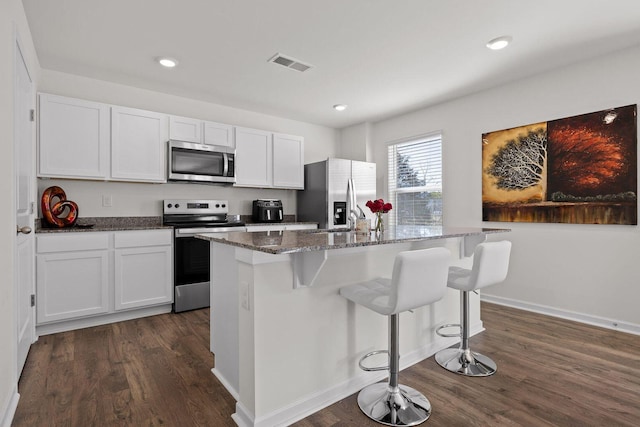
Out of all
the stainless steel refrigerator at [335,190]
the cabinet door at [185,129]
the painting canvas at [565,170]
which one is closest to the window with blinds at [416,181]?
the stainless steel refrigerator at [335,190]

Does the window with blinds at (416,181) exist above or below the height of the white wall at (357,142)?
below

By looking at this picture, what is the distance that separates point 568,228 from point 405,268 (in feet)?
8.58

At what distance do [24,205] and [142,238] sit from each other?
102 centimetres

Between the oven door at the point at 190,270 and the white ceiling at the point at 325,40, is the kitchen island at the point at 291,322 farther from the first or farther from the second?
the white ceiling at the point at 325,40

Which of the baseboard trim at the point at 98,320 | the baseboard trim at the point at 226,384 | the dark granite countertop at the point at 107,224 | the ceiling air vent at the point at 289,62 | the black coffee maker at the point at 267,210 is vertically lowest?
the baseboard trim at the point at 226,384

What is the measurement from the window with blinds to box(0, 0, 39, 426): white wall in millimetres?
3719

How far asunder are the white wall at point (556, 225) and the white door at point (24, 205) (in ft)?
13.4

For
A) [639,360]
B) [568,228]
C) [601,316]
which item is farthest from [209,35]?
[601,316]

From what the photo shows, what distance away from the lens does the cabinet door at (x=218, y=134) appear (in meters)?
3.95

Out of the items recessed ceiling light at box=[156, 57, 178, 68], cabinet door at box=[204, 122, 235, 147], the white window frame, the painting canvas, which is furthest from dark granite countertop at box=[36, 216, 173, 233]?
the painting canvas

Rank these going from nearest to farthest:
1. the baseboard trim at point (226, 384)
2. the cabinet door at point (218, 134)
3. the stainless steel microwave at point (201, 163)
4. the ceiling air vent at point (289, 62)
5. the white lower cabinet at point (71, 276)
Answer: the baseboard trim at point (226, 384) < the white lower cabinet at point (71, 276) < the ceiling air vent at point (289, 62) < the stainless steel microwave at point (201, 163) < the cabinet door at point (218, 134)

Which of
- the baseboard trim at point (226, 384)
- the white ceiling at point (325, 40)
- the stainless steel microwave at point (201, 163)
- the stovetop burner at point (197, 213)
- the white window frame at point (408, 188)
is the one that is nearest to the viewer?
the baseboard trim at point (226, 384)

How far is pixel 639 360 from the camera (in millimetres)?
2332

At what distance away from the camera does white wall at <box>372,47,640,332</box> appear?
115 inches
